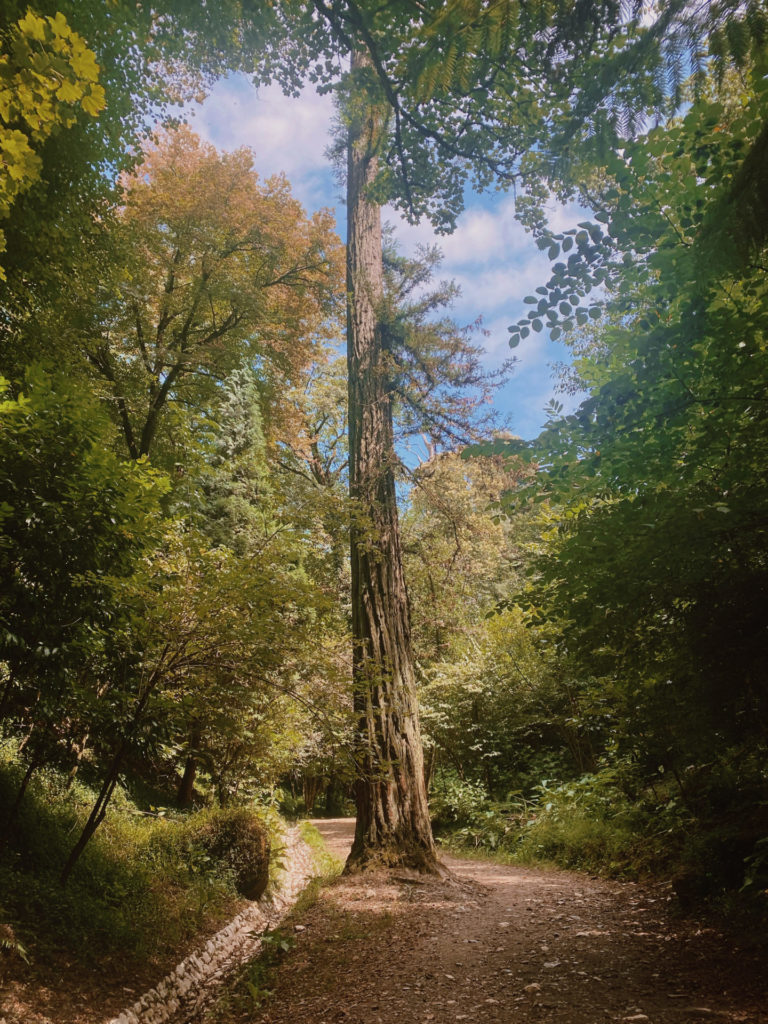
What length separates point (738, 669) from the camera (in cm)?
278

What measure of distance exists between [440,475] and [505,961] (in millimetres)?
5224

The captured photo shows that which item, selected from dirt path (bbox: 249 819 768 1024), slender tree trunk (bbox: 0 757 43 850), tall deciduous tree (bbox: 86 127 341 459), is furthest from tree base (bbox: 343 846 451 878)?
tall deciduous tree (bbox: 86 127 341 459)

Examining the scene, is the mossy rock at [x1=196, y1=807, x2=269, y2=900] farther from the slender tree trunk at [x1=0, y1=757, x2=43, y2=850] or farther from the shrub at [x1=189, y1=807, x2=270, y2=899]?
the slender tree trunk at [x1=0, y1=757, x2=43, y2=850]

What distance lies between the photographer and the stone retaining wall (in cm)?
317

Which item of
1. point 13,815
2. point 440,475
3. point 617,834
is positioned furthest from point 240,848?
point 440,475

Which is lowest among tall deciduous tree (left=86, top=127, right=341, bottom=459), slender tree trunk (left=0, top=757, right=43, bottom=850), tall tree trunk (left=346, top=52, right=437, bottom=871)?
slender tree trunk (left=0, top=757, right=43, bottom=850)

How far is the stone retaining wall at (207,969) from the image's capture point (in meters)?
3.17

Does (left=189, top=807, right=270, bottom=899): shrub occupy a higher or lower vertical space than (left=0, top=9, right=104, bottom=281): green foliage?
lower

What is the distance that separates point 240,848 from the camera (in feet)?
18.1

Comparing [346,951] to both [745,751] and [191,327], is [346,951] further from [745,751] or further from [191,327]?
[191,327]

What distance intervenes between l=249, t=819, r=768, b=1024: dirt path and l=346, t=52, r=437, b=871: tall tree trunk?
46 centimetres

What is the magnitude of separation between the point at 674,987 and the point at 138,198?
11495 millimetres

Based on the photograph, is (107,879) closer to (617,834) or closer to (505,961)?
(505,961)

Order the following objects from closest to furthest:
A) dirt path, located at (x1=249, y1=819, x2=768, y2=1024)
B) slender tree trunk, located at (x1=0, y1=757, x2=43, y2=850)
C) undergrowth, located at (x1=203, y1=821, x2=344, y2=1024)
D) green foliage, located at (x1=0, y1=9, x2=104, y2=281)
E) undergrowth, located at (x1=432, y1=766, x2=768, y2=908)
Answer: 1. green foliage, located at (x1=0, y1=9, x2=104, y2=281)
2. dirt path, located at (x1=249, y1=819, x2=768, y2=1024)
3. undergrowth, located at (x1=203, y1=821, x2=344, y2=1024)
4. undergrowth, located at (x1=432, y1=766, x2=768, y2=908)
5. slender tree trunk, located at (x1=0, y1=757, x2=43, y2=850)
